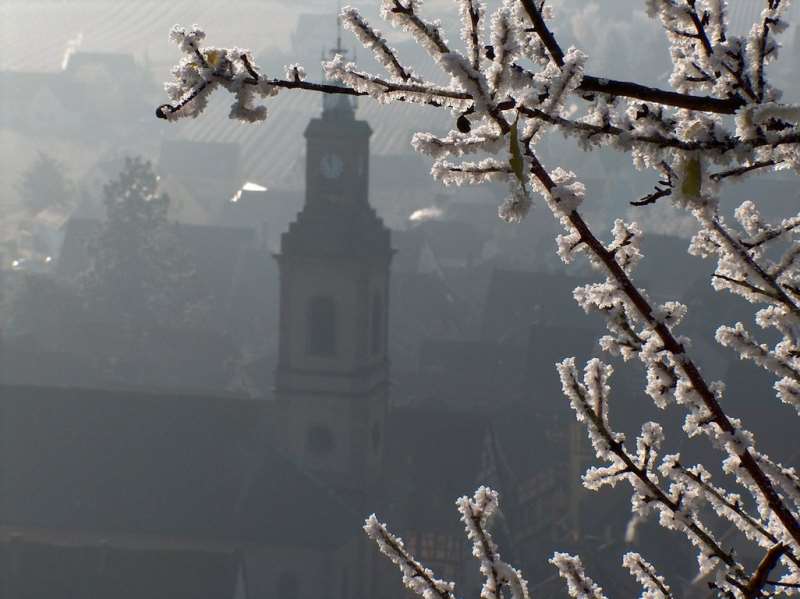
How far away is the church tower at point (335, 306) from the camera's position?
31.6 meters

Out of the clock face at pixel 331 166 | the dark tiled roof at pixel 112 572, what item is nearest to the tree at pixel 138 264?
the clock face at pixel 331 166

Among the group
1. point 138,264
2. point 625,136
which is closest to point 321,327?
point 625,136

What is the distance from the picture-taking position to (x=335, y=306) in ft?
104

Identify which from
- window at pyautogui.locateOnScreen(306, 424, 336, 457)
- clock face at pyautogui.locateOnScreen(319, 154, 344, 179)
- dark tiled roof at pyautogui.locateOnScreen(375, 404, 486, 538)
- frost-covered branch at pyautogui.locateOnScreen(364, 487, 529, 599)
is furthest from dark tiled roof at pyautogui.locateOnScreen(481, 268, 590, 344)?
frost-covered branch at pyautogui.locateOnScreen(364, 487, 529, 599)

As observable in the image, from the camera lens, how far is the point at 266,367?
49688 millimetres

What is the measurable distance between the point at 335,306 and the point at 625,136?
28.5 m

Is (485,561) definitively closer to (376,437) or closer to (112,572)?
(112,572)

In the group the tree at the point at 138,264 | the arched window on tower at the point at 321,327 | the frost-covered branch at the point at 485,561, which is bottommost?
the frost-covered branch at the point at 485,561

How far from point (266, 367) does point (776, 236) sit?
150 ft

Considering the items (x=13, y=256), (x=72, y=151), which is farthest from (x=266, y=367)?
(x=72, y=151)

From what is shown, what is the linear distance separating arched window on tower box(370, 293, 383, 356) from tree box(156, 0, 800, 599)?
27.7m

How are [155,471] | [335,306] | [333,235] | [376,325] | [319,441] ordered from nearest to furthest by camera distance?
1. [333,235]
2. [335,306]
3. [376,325]
4. [319,441]
5. [155,471]

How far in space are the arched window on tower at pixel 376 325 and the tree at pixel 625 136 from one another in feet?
91.0

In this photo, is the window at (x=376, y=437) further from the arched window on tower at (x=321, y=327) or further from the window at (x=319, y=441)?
the arched window on tower at (x=321, y=327)
